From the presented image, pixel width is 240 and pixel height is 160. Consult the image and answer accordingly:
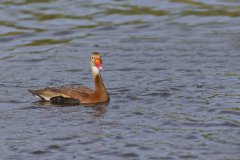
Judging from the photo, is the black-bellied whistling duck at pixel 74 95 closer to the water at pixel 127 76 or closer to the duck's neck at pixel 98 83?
the duck's neck at pixel 98 83

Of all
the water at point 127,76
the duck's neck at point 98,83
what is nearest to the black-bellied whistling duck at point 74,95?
the duck's neck at point 98,83

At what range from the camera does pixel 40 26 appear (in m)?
24.6

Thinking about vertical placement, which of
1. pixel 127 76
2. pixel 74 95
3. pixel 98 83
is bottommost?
pixel 127 76

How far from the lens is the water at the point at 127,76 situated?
12992 millimetres

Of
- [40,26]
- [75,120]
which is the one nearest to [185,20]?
[40,26]

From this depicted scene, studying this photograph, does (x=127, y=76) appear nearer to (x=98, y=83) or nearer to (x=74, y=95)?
(x=98, y=83)

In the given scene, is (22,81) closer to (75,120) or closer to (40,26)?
(75,120)

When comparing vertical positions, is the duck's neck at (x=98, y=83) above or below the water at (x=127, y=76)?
above

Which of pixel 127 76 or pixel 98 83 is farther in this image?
pixel 127 76

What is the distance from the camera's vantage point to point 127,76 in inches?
715

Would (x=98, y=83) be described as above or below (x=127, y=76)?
above

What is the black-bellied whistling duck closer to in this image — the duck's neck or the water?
the duck's neck

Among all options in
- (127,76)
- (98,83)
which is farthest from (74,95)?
(127,76)

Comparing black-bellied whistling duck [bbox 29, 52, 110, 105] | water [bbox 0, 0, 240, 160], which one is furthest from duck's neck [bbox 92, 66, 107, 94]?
water [bbox 0, 0, 240, 160]
